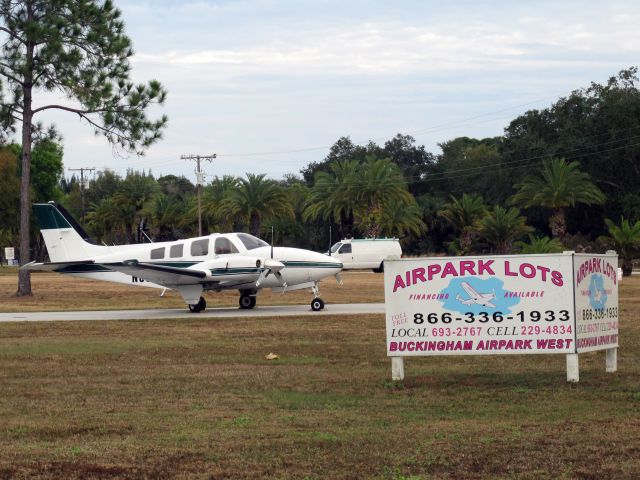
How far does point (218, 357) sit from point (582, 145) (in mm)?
75391

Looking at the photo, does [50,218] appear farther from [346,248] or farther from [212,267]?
[346,248]

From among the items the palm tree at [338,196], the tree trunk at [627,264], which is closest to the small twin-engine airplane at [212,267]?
the tree trunk at [627,264]

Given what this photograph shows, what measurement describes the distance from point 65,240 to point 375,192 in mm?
50121

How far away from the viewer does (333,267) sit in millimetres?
30438

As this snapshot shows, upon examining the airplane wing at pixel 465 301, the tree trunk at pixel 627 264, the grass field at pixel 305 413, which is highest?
the airplane wing at pixel 465 301

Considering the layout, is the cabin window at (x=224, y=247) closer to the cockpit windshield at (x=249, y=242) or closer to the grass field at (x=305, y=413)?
the cockpit windshield at (x=249, y=242)

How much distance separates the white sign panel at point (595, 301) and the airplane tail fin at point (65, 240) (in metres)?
20.7

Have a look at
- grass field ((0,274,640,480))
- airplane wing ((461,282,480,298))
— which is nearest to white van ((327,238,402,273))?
grass field ((0,274,640,480))

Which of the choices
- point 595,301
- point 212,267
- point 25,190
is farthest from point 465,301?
point 25,190

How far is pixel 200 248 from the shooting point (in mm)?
30953

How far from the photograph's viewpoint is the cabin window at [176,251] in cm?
3100

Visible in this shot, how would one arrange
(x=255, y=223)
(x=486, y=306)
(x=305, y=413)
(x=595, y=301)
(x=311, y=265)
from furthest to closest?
(x=255, y=223) < (x=311, y=265) < (x=595, y=301) < (x=486, y=306) < (x=305, y=413)

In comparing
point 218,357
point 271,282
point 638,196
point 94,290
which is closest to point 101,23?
point 94,290

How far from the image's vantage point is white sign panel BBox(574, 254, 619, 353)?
45.0ft
